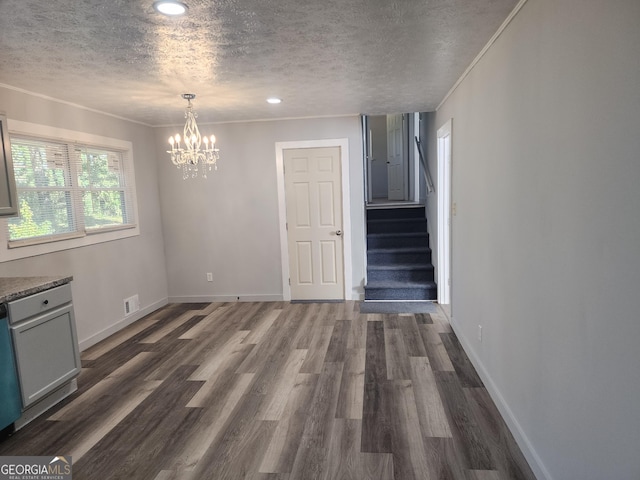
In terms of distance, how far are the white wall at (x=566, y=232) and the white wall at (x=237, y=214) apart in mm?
2573

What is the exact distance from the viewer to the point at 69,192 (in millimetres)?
3834

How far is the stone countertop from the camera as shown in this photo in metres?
2.55

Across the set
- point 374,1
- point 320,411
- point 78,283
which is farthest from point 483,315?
point 78,283

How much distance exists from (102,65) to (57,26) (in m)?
0.67

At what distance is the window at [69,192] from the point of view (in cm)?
337

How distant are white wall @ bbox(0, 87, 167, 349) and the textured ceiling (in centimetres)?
22

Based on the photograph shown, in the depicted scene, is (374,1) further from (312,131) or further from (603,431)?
(312,131)

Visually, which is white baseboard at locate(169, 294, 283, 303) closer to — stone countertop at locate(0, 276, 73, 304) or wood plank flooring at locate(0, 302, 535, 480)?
wood plank flooring at locate(0, 302, 535, 480)

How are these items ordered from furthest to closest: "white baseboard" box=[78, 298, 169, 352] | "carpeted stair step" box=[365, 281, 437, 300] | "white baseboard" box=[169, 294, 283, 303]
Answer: "white baseboard" box=[169, 294, 283, 303] < "carpeted stair step" box=[365, 281, 437, 300] < "white baseboard" box=[78, 298, 169, 352]

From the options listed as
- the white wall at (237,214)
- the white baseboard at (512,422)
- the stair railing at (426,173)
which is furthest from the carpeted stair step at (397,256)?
the white baseboard at (512,422)

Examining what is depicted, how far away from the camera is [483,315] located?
117 inches

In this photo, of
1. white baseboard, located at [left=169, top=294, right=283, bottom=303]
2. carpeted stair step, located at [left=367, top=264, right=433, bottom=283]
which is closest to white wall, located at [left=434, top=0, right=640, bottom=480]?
carpeted stair step, located at [left=367, top=264, right=433, bottom=283]

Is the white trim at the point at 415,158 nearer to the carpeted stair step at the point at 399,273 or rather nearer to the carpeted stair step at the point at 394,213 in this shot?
the carpeted stair step at the point at 394,213

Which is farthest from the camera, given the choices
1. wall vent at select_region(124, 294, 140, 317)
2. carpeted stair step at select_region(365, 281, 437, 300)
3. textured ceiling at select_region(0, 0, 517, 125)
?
carpeted stair step at select_region(365, 281, 437, 300)
